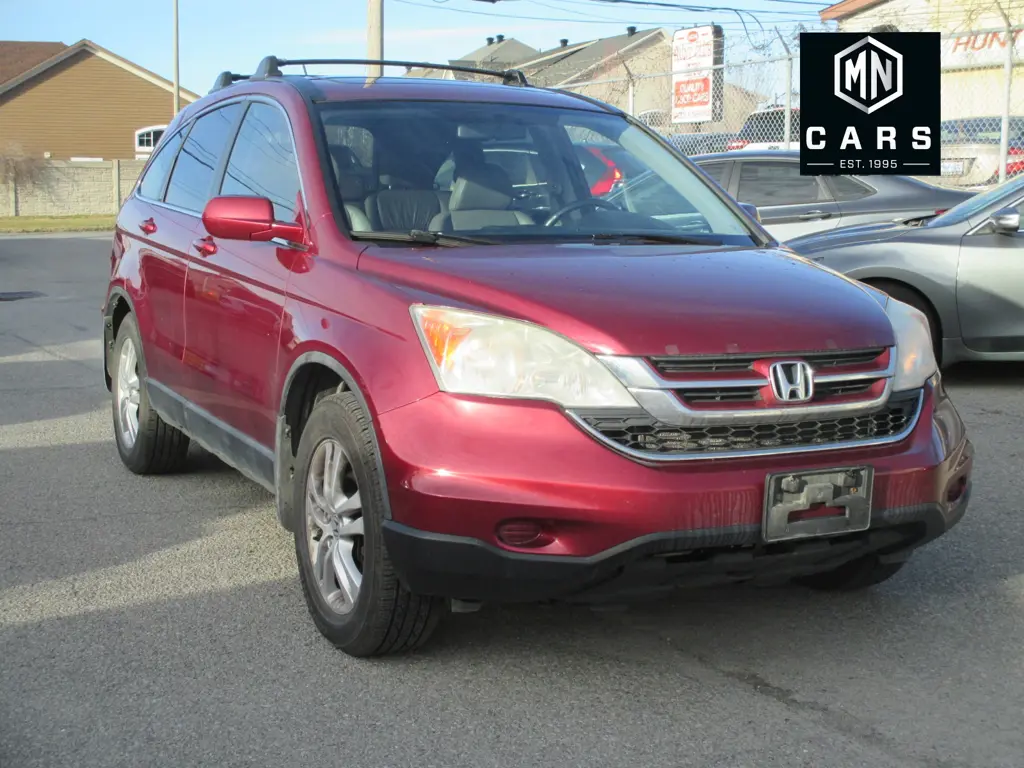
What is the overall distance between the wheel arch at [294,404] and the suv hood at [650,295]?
0.36 meters

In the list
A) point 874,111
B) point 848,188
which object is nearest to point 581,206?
point 848,188

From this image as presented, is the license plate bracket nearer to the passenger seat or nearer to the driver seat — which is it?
the driver seat

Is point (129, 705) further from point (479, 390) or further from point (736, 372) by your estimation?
point (736, 372)

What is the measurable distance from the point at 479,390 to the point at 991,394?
5915 mm

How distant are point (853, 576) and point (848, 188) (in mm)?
8388

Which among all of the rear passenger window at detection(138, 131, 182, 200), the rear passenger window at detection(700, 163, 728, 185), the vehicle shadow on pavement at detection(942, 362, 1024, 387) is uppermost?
the rear passenger window at detection(700, 163, 728, 185)

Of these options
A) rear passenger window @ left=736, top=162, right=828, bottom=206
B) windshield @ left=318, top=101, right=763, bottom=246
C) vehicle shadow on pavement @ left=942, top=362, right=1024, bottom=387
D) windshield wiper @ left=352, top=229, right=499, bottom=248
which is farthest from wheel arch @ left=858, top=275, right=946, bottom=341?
windshield wiper @ left=352, top=229, right=499, bottom=248

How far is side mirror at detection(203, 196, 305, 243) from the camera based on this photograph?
14.8ft

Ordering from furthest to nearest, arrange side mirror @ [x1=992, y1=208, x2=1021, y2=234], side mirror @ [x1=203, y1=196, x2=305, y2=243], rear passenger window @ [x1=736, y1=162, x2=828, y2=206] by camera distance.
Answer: rear passenger window @ [x1=736, y1=162, x2=828, y2=206]
side mirror @ [x1=992, y1=208, x2=1021, y2=234]
side mirror @ [x1=203, y1=196, x2=305, y2=243]

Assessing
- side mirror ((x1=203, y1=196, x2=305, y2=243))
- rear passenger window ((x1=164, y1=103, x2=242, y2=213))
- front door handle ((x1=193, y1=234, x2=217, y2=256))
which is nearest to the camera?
side mirror ((x1=203, y1=196, x2=305, y2=243))

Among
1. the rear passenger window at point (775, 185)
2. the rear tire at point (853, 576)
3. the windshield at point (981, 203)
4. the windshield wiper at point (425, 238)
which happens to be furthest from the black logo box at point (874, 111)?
the windshield wiper at point (425, 238)

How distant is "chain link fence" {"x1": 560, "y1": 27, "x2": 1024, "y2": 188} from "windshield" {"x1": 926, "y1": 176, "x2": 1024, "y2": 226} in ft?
10.7

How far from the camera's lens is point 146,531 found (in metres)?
5.50

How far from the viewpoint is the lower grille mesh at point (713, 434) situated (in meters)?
3.53
